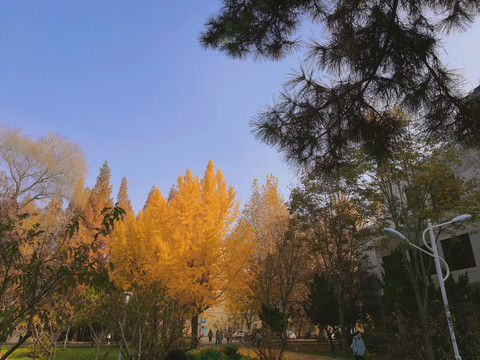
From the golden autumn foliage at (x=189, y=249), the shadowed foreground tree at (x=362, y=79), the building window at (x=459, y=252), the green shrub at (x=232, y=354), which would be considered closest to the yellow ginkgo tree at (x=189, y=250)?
the golden autumn foliage at (x=189, y=249)

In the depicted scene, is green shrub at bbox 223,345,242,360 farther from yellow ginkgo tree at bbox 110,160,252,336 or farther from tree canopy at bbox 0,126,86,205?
tree canopy at bbox 0,126,86,205

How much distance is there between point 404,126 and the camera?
4512mm

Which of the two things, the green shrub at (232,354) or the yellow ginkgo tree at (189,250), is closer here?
the green shrub at (232,354)

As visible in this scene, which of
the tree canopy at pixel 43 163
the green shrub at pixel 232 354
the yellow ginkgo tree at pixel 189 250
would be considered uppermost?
the tree canopy at pixel 43 163

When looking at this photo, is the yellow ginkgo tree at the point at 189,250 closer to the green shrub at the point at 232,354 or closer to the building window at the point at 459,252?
the green shrub at the point at 232,354

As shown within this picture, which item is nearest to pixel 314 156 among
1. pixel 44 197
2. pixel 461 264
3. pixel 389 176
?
pixel 389 176

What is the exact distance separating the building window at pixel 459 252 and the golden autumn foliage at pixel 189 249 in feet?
37.5

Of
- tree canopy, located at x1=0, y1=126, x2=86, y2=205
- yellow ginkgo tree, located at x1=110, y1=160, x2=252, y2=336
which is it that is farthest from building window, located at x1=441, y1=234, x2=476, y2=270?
tree canopy, located at x1=0, y1=126, x2=86, y2=205

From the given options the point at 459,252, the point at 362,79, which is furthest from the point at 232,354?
the point at 459,252

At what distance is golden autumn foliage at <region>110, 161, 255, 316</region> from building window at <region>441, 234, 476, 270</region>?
11.4 m

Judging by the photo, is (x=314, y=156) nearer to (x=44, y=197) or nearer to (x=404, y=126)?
(x=404, y=126)

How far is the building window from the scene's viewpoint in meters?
16.5

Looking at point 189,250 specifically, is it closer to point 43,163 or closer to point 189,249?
point 189,249

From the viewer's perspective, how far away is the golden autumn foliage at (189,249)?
13086 mm
